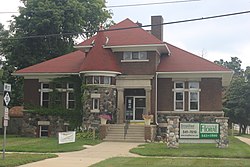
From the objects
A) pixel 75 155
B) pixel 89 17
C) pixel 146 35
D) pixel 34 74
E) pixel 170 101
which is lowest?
pixel 75 155

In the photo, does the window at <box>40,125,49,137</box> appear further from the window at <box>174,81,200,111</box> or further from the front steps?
the window at <box>174,81,200,111</box>

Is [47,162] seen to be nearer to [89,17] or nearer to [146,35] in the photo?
[146,35]

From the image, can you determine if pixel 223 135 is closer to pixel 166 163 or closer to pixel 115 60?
pixel 166 163

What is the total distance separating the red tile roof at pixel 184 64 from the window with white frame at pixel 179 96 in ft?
4.30

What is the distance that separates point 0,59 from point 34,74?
24.6 m

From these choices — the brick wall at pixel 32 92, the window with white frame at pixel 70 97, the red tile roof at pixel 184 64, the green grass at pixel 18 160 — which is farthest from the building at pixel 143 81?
the green grass at pixel 18 160

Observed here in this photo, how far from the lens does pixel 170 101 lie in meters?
33.0

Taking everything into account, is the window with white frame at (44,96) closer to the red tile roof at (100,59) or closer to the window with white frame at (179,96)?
the red tile roof at (100,59)

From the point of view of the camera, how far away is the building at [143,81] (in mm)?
31500

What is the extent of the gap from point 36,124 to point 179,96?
38.2 ft

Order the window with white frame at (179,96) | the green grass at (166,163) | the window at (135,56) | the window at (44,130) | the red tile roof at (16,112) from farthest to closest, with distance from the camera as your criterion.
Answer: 1. the red tile roof at (16,112)
2. the window at (44,130)
3. the window with white frame at (179,96)
4. the window at (135,56)
5. the green grass at (166,163)

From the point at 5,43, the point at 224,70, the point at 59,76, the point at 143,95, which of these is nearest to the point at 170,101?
the point at 143,95

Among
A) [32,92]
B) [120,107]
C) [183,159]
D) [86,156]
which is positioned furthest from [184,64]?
[183,159]

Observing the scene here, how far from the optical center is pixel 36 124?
3472cm
